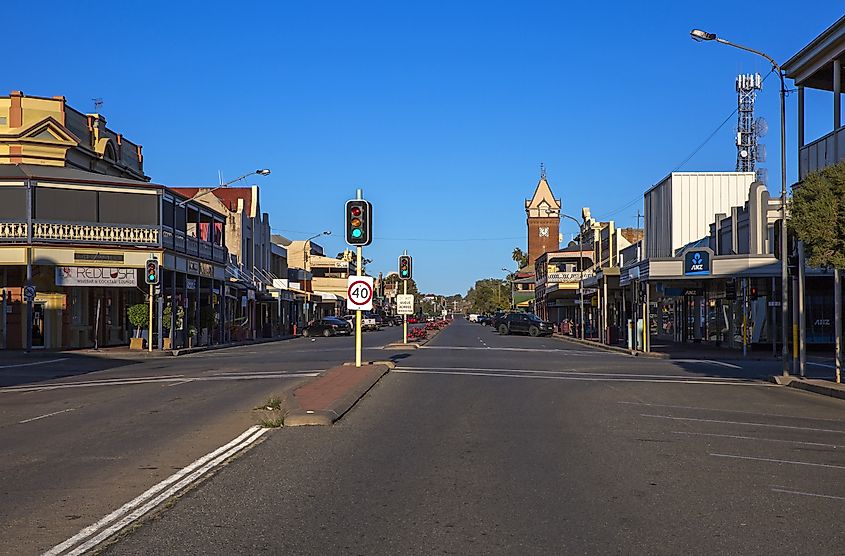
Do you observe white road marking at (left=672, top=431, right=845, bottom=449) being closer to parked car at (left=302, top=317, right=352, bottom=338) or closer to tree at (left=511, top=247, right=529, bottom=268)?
parked car at (left=302, top=317, right=352, bottom=338)

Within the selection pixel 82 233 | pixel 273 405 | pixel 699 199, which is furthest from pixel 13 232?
pixel 699 199

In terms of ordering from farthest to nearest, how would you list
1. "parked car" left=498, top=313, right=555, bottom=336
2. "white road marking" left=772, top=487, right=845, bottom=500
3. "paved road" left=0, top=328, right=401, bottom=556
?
"parked car" left=498, top=313, right=555, bottom=336 < "white road marking" left=772, top=487, right=845, bottom=500 < "paved road" left=0, top=328, right=401, bottom=556

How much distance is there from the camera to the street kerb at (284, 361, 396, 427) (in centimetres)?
1396

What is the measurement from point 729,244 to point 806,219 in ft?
95.7

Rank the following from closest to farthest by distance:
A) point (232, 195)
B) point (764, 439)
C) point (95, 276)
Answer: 1. point (764, 439)
2. point (95, 276)
3. point (232, 195)

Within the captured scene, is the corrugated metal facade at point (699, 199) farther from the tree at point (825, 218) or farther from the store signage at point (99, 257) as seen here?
the tree at point (825, 218)

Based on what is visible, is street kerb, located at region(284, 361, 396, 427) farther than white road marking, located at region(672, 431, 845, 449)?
Yes

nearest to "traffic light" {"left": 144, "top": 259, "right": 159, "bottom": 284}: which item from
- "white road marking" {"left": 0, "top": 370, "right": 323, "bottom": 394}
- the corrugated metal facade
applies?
"white road marking" {"left": 0, "top": 370, "right": 323, "bottom": 394}

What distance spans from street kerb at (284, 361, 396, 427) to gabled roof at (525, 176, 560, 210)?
493ft

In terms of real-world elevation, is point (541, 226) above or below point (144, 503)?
above

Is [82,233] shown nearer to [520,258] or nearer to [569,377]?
[569,377]

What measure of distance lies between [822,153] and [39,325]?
33.0 meters

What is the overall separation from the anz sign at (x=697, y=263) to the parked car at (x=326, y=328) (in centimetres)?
3543

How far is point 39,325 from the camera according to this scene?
Result: 137ft
